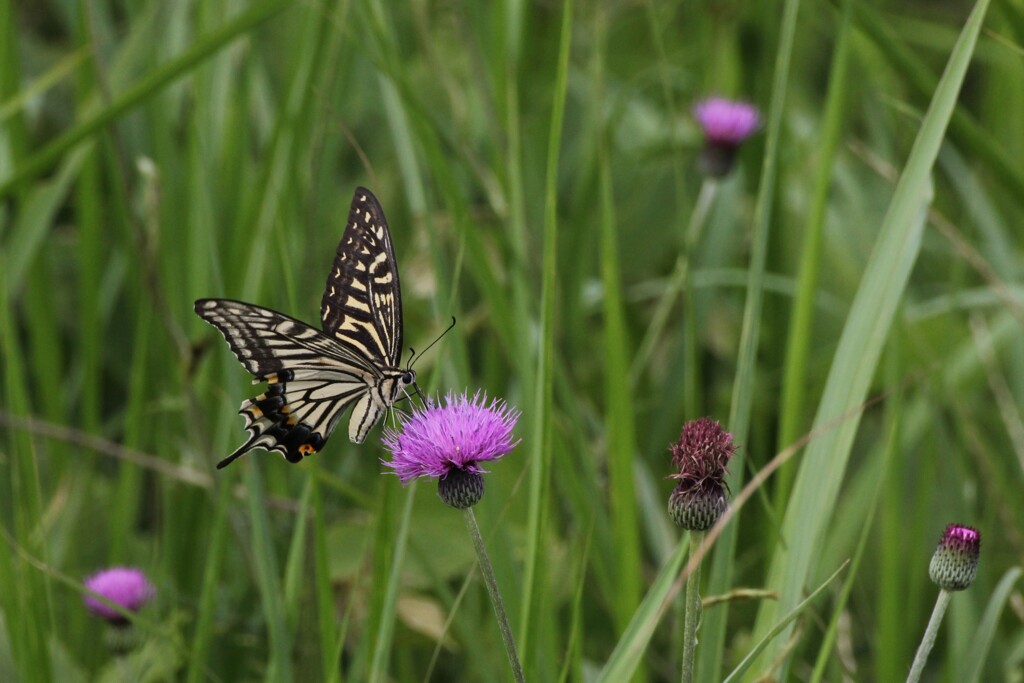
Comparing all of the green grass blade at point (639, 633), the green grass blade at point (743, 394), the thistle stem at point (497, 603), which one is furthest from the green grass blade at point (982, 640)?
the thistle stem at point (497, 603)

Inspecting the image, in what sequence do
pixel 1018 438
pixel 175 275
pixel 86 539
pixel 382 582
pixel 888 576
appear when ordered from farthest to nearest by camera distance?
1. pixel 175 275
2. pixel 86 539
3. pixel 1018 438
4. pixel 888 576
5. pixel 382 582

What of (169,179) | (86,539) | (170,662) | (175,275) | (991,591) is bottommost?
(170,662)

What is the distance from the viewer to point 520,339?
216 centimetres

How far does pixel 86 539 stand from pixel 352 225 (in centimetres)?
137

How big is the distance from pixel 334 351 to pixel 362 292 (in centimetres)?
12

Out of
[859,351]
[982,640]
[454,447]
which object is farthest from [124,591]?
[982,640]

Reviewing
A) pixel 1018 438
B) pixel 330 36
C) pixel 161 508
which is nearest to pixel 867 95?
pixel 1018 438

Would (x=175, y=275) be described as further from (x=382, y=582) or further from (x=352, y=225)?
(x=382, y=582)

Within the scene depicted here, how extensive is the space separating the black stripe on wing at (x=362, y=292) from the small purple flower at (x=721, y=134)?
1.54 metres

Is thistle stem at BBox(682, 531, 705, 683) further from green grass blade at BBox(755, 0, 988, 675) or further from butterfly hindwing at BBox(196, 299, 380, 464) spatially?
butterfly hindwing at BBox(196, 299, 380, 464)

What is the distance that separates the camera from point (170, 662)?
2.24 m

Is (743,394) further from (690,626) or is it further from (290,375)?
(290,375)

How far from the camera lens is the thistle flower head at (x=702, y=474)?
4.66ft

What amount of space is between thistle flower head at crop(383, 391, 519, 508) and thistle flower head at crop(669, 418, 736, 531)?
243 millimetres
